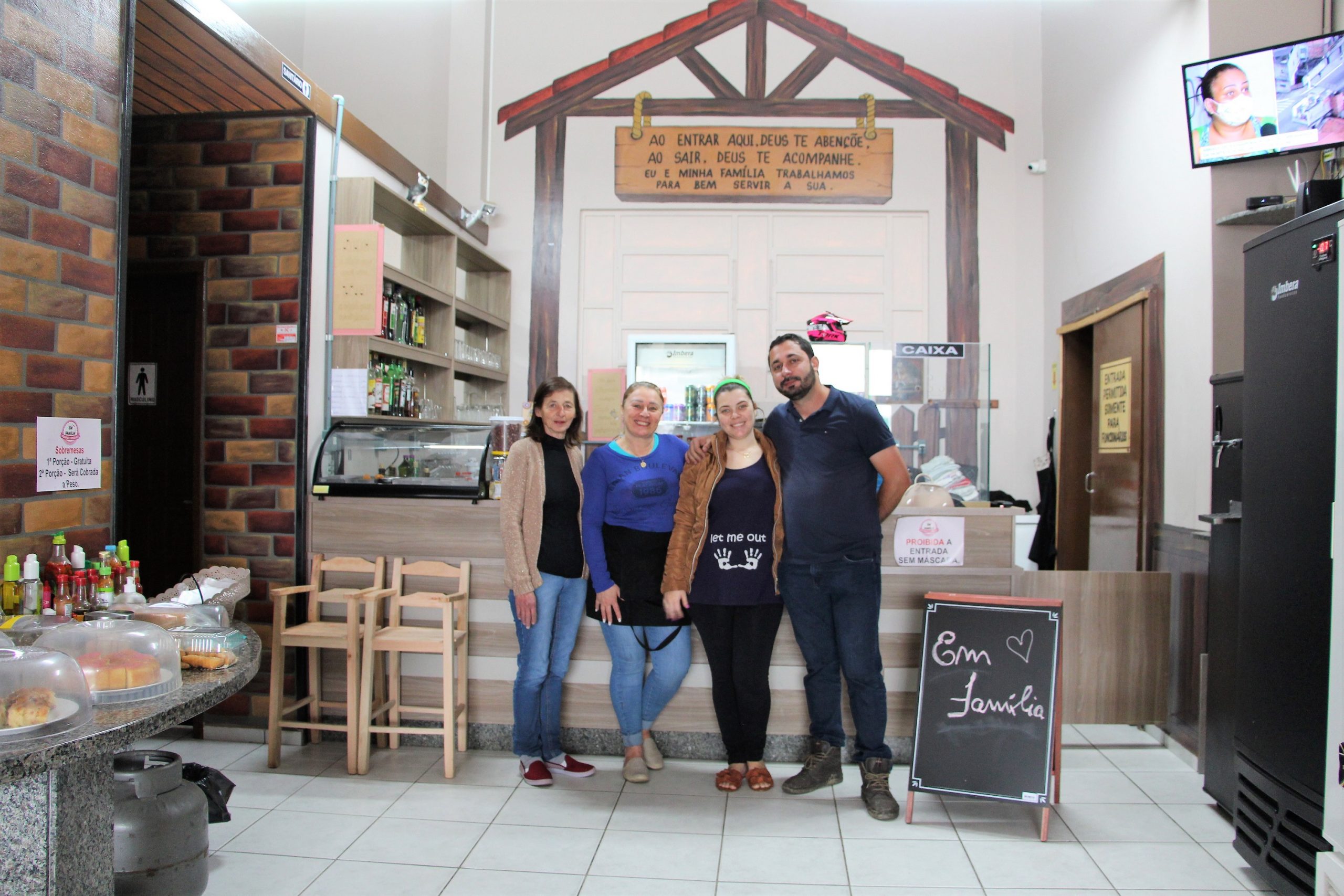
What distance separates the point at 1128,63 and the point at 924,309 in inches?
77.1

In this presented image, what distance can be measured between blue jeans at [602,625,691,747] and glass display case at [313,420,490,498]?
3.00ft

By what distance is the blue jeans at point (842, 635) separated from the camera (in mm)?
Answer: 2877

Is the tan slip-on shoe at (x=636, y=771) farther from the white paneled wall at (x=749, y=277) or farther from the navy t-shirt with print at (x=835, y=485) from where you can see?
the white paneled wall at (x=749, y=277)

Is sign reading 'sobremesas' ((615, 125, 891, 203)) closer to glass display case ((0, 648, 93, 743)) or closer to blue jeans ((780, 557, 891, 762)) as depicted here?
blue jeans ((780, 557, 891, 762))

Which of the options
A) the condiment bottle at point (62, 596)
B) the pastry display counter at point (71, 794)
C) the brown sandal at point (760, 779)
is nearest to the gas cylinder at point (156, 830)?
the pastry display counter at point (71, 794)

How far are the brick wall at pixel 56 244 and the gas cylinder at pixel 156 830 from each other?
71 cm

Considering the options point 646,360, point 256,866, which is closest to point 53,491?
point 256,866

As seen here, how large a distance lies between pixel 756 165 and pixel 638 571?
4006mm

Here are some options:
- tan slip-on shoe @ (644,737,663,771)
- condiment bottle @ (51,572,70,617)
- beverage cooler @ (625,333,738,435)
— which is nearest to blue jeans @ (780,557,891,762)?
tan slip-on shoe @ (644,737,663,771)

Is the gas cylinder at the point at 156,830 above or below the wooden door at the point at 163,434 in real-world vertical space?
below

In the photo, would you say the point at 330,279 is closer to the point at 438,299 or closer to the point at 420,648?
the point at 438,299

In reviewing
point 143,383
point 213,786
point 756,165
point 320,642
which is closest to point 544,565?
point 320,642

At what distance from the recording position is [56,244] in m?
2.37

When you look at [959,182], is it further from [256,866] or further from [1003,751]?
[256,866]
